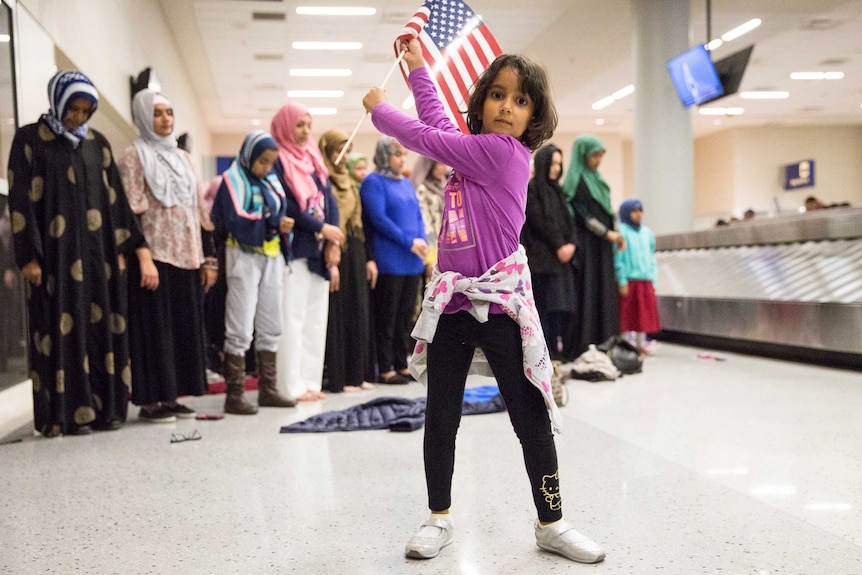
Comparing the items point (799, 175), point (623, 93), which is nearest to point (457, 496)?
point (623, 93)

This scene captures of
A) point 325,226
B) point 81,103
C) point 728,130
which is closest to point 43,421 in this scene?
point 81,103

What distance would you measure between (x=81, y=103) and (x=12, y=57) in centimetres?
87

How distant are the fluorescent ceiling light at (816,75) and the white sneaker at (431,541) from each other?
16208 millimetres

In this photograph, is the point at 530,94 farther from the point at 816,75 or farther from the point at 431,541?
the point at 816,75

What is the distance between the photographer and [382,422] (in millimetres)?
3809

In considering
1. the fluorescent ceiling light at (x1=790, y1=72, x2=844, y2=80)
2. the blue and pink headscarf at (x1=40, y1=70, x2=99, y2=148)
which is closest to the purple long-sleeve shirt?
the blue and pink headscarf at (x1=40, y1=70, x2=99, y2=148)

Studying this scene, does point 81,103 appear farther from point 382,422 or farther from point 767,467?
point 767,467

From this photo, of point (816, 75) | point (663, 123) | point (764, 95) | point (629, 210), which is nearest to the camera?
point (629, 210)

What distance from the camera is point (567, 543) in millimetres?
1928

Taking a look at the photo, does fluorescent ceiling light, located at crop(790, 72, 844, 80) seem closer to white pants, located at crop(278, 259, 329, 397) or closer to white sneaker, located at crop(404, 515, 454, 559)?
white pants, located at crop(278, 259, 329, 397)

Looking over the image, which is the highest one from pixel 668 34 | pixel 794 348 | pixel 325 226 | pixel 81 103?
pixel 668 34

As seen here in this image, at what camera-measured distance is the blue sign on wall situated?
21047mm

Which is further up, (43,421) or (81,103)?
(81,103)

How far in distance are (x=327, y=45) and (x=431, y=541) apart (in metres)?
12.0
